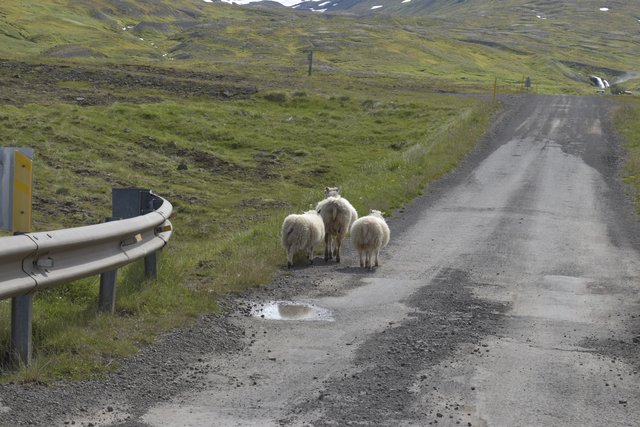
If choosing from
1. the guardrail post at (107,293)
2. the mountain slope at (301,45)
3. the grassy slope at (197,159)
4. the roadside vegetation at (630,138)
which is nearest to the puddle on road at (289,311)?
the grassy slope at (197,159)

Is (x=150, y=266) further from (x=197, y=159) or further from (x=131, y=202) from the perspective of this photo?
(x=197, y=159)

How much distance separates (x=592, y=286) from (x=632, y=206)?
10897 mm

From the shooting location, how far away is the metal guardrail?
6660mm

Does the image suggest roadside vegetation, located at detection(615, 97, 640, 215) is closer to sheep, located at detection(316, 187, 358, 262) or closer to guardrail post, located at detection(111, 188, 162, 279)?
sheep, located at detection(316, 187, 358, 262)

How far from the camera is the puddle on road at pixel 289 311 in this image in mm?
9652

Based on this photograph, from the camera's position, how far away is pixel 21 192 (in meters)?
7.81

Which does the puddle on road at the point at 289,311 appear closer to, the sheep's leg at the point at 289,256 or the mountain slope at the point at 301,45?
the sheep's leg at the point at 289,256

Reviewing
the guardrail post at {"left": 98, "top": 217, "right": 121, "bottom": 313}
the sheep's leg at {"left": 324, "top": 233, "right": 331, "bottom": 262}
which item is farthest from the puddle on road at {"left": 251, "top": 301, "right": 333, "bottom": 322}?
the sheep's leg at {"left": 324, "top": 233, "right": 331, "bottom": 262}

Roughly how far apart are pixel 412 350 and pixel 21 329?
3432 millimetres

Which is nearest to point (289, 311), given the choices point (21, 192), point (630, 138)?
point (21, 192)

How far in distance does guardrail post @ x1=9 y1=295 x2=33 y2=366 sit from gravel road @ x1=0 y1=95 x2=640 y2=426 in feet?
1.54

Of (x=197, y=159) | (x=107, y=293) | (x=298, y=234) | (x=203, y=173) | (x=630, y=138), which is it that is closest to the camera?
(x=107, y=293)

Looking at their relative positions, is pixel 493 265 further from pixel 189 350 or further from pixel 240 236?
pixel 189 350

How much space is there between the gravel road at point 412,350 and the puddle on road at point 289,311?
0.08ft
